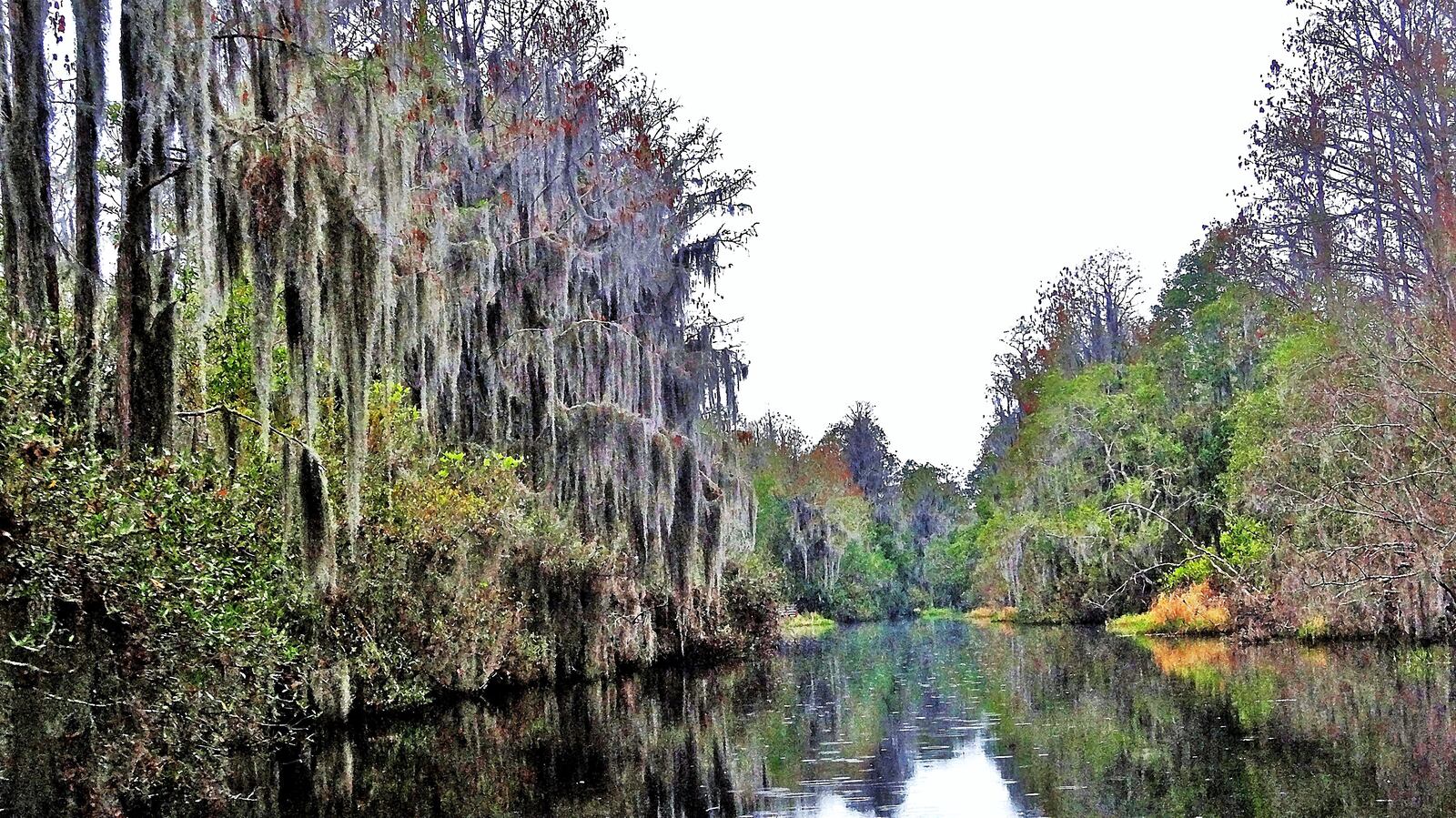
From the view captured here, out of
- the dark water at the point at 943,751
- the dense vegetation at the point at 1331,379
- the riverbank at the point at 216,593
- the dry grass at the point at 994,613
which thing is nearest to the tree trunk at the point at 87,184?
the riverbank at the point at 216,593

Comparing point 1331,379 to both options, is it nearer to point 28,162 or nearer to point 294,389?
point 294,389

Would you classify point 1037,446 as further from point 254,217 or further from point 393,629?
point 254,217

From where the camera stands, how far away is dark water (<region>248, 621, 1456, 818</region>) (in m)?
9.03

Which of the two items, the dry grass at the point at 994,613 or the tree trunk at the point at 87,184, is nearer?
the tree trunk at the point at 87,184

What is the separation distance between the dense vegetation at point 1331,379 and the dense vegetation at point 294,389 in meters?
10.0

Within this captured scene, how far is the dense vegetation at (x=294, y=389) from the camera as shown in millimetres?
7316

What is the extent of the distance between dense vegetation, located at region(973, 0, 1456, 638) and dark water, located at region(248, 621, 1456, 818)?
1969 mm

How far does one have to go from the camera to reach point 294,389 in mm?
9281

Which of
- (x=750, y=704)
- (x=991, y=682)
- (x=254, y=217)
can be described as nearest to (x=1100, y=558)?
(x=991, y=682)

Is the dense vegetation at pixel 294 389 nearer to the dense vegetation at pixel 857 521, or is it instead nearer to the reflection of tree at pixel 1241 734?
the reflection of tree at pixel 1241 734

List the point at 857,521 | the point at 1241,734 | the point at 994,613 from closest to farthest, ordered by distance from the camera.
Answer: the point at 1241,734 < the point at 994,613 < the point at 857,521

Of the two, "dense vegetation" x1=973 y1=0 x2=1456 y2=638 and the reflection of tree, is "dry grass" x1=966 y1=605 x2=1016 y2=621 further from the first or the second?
the reflection of tree

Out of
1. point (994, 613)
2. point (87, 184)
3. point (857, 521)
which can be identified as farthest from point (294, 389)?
point (857, 521)

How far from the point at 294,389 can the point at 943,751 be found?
21.7 ft
